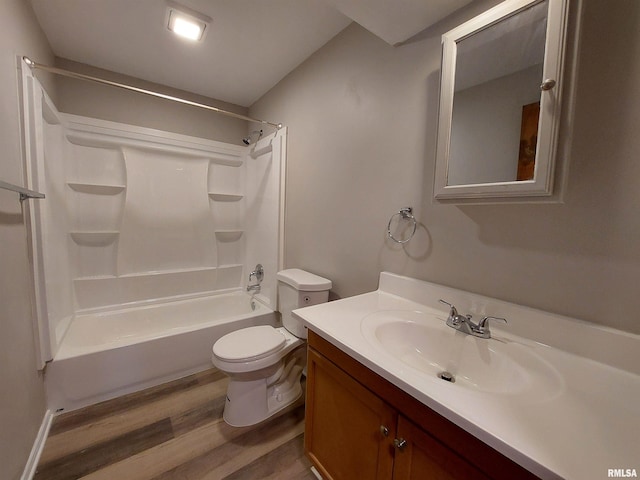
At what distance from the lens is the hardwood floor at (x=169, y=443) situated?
125 cm

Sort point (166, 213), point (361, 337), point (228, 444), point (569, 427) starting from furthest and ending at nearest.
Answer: point (166, 213) < point (228, 444) < point (361, 337) < point (569, 427)

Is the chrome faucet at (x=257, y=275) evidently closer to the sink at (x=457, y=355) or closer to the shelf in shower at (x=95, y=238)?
the shelf in shower at (x=95, y=238)

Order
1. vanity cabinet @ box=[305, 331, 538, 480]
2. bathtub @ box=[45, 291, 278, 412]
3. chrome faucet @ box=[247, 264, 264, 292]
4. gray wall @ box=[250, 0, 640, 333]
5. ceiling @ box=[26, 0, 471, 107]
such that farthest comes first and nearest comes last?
chrome faucet @ box=[247, 264, 264, 292] → bathtub @ box=[45, 291, 278, 412] → ceiling @ box=[26, 0, 471, 107] → gray wall @ box=[250, 0, 640, 333] → vanity cabinet @ box=[305, 331, 538, 480]

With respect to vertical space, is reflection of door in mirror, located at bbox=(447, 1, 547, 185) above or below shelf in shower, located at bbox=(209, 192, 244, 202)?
above

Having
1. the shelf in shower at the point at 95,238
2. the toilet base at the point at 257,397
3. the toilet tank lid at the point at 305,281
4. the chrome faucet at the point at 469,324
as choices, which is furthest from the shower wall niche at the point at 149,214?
the chrome faucet at the point at 469,324

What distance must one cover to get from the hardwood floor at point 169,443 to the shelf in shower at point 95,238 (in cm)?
138

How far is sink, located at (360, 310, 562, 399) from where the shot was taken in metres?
0.76

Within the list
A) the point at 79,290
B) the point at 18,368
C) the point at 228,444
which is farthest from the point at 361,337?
the point at 79,290

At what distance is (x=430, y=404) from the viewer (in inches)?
25.1

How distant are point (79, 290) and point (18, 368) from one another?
4.32 ft

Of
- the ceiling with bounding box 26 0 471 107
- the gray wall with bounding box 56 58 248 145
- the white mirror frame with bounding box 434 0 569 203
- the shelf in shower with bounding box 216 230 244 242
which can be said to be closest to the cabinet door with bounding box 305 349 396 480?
the white mirror frame with bounding box 434 0 569 203

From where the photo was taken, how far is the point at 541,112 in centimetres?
81

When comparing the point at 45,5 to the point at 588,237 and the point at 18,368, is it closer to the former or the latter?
the point at 18,368

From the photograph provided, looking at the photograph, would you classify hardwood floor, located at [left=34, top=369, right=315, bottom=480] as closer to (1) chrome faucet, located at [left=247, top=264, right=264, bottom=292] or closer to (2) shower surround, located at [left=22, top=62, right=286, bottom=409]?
(2) shower surround, located at [left=22, top=62, right=286, bottom=409]
